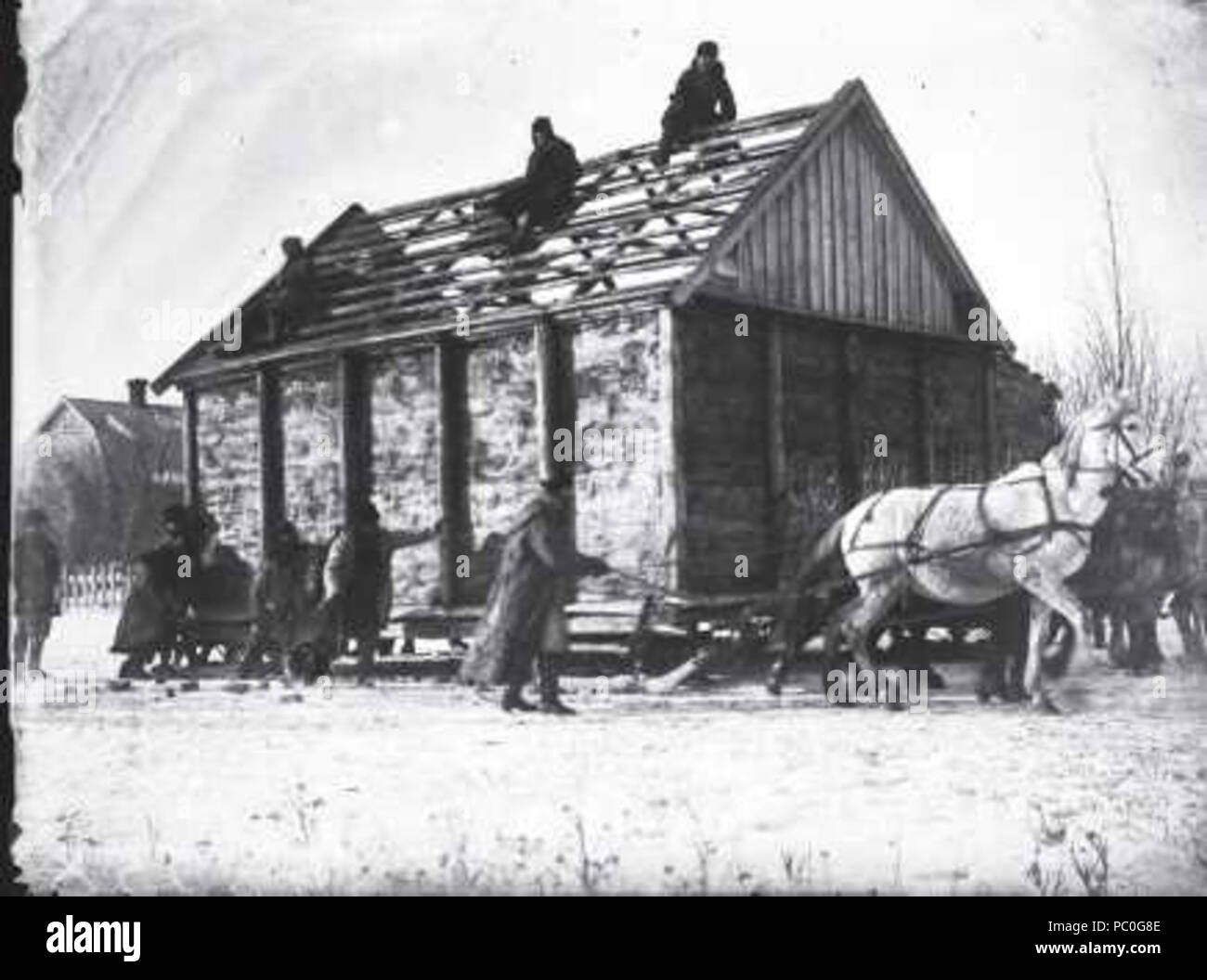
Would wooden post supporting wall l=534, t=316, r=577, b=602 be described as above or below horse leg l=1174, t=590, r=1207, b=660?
above

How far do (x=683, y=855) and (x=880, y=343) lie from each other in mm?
5352

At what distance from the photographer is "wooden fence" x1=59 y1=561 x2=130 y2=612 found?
9.05m

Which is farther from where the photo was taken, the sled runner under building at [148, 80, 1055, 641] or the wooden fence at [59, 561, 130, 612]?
the sled runner under building at [148, 80, 1055, 641]

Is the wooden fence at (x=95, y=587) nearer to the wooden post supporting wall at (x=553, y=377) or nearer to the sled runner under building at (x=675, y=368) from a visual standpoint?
the sled runner under building at (x=675, y=368)

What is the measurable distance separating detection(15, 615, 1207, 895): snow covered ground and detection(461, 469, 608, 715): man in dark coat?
56 cm

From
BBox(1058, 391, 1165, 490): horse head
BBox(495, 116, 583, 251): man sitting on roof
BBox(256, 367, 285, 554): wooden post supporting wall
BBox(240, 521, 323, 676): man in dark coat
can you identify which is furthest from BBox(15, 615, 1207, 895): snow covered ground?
BBox(495, 116, 583, 251): man sitting on roof

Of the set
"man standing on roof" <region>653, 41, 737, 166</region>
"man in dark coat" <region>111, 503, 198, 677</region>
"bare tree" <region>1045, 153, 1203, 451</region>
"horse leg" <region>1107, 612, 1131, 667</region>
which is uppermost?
"man standing on roof" <region>653, 41, 737, 166</region>

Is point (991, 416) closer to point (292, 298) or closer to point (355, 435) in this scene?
point (355, 435)

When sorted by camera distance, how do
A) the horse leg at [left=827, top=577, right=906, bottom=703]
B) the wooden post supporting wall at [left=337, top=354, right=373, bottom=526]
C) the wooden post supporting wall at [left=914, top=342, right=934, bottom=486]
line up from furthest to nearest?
the wooden post supporting wall at [left=337, top=354, right=373, bottom=526] → the wooden post supporting wall at [left=914, top=342, right=934, bottom=486] → the horse leg at [left=827, top=577, right=906, bottom=703]

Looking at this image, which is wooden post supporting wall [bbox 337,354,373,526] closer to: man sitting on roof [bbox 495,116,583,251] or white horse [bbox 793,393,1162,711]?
man sitting on roof [bbox 495,116,583,251]

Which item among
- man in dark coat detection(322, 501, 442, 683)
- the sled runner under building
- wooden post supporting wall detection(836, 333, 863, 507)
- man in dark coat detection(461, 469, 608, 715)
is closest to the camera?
man in dark coat detection(461, 469, 608, 715)

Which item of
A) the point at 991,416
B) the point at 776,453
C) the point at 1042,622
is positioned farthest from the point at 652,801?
the point at 991,416
